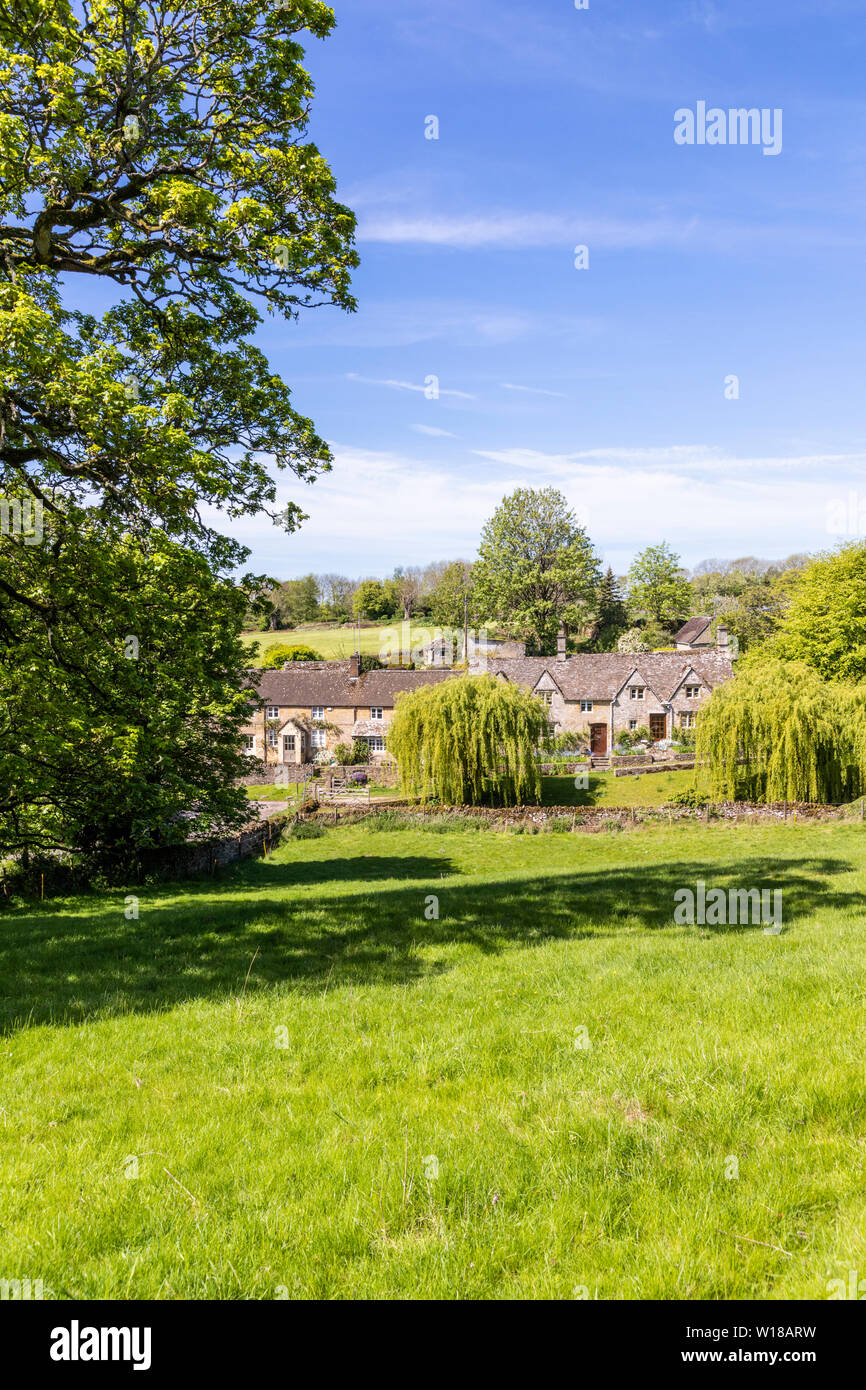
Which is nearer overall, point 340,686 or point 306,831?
point 306,831

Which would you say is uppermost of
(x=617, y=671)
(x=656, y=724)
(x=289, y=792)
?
(x=617, y=671)

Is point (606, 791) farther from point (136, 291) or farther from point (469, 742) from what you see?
point (136, 291)

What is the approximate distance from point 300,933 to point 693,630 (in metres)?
76.5

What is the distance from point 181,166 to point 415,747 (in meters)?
29.5

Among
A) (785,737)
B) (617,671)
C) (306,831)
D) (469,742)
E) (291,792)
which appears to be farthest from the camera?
(617,671)

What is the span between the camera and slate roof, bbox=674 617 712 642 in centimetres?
7781

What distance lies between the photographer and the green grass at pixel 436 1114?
3.38m

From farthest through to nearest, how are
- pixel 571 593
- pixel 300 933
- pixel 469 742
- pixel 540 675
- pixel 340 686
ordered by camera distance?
pixel 571 593 → pixel 540 675 → pixel 340 686 → pixel 469 742 → pixel 300 933

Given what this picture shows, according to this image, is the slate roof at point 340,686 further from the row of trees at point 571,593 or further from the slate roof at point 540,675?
the row of trees at point 571,593

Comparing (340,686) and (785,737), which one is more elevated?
(340,686)

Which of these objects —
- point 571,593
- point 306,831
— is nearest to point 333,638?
point 571,593

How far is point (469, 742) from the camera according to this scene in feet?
119

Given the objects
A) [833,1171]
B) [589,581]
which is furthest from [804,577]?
[833,1171]

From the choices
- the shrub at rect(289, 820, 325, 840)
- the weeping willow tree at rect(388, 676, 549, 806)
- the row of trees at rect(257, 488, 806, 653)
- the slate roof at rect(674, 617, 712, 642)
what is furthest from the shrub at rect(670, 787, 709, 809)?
the slate roof at rect(674, 617, 712, 642)
